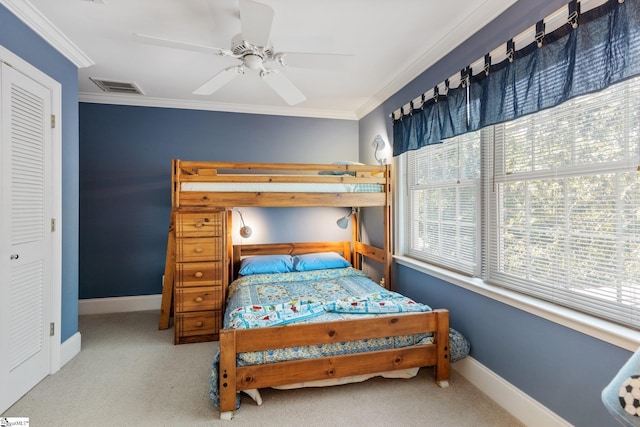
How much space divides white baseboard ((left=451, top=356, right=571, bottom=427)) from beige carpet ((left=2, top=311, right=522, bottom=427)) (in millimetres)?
46

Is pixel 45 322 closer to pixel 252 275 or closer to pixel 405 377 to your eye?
pixel 252 275

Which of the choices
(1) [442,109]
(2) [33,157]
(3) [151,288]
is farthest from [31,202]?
(1) [442,109]

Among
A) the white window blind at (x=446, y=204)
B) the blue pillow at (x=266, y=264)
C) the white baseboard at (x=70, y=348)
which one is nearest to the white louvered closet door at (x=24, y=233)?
the white baseboard at (x=70, y=348)

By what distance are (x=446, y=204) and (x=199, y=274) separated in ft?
7.45

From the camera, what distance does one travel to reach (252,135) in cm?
396

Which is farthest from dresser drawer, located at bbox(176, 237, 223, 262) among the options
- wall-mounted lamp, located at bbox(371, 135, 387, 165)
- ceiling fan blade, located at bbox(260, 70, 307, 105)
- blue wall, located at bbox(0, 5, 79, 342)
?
wall-mounted lamp, located at bbox(371, 135, 387, 165)

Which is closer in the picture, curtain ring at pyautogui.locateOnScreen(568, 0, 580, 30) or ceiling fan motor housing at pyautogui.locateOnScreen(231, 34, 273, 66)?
curtain ring at pyautogui.locateOnScreen(568, 0, 580, 30)

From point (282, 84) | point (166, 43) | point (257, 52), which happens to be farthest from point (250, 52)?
point (166, 43)

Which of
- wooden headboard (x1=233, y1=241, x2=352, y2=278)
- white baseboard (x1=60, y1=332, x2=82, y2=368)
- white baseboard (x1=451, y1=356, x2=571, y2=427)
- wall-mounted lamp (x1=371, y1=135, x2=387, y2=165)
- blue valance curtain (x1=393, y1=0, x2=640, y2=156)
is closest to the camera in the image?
blue valance curtain (x1=393, y1=0, x2=640, y2=156)

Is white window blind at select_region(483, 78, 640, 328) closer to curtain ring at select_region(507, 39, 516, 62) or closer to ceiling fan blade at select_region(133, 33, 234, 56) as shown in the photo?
curtain ring at select_region(507, 39, 516, 62)

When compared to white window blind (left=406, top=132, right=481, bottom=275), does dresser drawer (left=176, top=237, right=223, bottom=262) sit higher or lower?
lower

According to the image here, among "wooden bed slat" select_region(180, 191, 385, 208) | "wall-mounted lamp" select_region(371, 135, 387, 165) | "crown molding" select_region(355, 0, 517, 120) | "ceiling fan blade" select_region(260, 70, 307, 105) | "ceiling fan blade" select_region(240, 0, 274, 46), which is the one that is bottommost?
"wooden bed slat" select_region(180, 191, 385, 208)

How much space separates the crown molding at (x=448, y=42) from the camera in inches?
76.0

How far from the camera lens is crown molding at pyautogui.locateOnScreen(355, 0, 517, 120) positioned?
193cm
